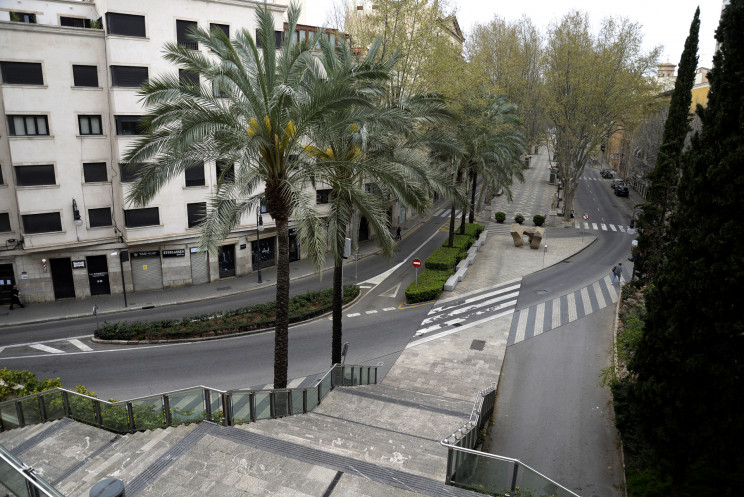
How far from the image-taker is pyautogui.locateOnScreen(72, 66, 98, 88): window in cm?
2591

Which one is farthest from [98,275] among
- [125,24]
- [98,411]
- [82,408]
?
[98,411]

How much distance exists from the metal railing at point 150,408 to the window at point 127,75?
1972cm

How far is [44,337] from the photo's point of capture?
2288cm

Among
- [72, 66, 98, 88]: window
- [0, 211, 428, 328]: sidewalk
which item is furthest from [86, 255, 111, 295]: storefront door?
[72, 66, 98, 88]: window

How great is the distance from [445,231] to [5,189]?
1202 inches

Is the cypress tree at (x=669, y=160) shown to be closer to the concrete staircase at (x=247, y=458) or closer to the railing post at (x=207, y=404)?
the concrete staircase at (x=247, y=458)

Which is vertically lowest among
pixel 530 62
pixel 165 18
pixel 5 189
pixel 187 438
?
pixel 187 438

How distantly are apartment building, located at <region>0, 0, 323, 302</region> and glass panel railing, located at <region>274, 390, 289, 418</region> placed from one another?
57.1 feet

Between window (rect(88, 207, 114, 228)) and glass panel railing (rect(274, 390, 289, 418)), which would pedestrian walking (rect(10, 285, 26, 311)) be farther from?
glass panel railing (rect(274, 390, 289, 418))

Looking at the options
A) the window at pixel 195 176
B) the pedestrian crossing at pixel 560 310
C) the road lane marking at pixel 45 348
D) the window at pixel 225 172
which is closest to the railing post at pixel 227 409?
the window at pixel 225 172

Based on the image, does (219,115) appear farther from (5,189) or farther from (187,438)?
(5,189)

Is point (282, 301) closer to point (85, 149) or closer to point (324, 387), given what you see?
point (324, 387)

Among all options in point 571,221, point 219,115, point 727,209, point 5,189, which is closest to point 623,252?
point 571,221

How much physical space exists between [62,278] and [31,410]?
1879 cm
